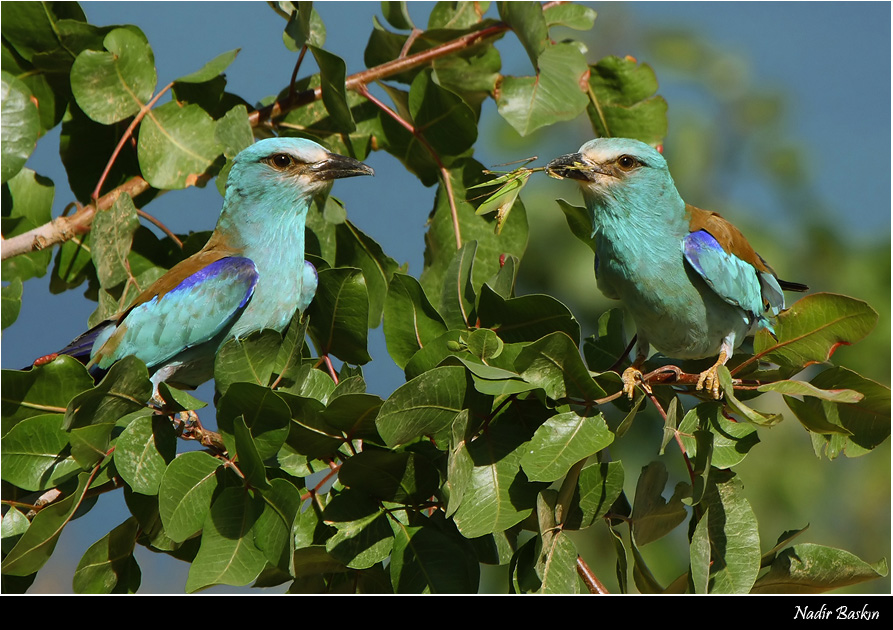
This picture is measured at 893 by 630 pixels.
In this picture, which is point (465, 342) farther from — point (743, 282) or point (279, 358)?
point (743, 282)

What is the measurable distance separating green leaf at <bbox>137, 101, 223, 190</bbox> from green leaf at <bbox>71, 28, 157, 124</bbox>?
0.09 metres

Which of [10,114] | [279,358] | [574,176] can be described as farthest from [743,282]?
[10,114]

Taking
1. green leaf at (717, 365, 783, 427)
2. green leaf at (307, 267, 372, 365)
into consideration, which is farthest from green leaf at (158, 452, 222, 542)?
green leaf at (717, 365, 783, 427)

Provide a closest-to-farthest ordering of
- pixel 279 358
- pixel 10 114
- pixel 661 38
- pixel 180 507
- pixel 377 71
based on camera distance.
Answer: pixel 180 507, pixel 279 358, pixel 10 114, pixel 377 71, pixel 661 38

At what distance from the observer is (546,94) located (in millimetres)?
3152

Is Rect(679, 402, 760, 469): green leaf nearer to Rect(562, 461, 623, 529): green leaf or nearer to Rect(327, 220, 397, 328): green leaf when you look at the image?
Rect(562, 461, 623, 529): green leaf

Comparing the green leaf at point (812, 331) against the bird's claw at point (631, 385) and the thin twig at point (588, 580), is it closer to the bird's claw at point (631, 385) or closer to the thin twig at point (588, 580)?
the bird's claw at point (631, 385)

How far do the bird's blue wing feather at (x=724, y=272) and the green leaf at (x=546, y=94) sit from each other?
2.02 ft

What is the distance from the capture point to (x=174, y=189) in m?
3.04

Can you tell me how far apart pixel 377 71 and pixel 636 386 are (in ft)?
5.27

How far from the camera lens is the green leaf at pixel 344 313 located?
264 cm

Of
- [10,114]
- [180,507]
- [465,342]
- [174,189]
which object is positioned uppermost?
[10,114]

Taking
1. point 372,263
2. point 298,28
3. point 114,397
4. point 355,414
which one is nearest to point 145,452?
point 114,397
